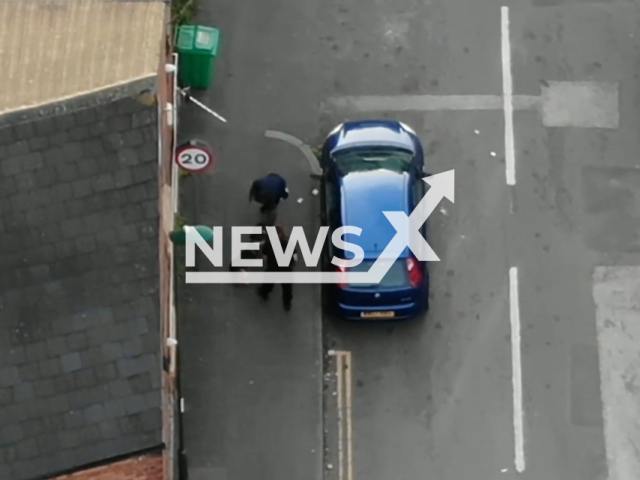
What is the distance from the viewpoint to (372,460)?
17.7 metres

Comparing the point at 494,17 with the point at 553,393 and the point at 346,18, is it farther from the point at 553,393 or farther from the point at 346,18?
the point at 553,393

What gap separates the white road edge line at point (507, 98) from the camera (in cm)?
1958

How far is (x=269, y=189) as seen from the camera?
18.0 metres

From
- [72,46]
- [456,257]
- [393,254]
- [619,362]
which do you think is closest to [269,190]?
[393,254]

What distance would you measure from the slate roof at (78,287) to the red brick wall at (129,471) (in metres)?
0.21

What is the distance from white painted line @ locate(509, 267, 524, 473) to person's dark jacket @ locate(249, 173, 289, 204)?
3868 mm

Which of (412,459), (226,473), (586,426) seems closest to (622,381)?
(586,426)

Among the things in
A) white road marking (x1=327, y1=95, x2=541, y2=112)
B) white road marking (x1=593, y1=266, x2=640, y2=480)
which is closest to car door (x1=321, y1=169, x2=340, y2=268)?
white road marking (x1=327, y1=95, x2=541, y2=112)

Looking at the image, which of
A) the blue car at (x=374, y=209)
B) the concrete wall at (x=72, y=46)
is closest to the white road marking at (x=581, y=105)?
the blue car at (x=374, y=209)

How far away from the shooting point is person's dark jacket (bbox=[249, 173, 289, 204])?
18000 millimetres

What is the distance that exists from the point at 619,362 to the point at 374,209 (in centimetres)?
442

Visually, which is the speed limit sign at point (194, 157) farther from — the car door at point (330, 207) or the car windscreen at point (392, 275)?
the car windscreen at point (392, 275)

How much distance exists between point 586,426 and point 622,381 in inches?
36.2

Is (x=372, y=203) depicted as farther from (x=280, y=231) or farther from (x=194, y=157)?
(x=194, y=157)
